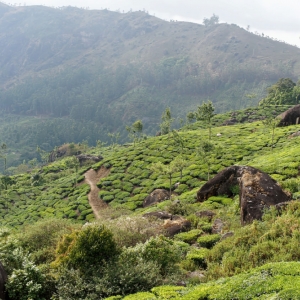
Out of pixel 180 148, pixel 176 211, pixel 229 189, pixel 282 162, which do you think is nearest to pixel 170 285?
pixel 176 211

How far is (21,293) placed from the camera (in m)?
12.2

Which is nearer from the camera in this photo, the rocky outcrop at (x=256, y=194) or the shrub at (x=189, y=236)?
the rocky outcrop at (x=256, y=194)

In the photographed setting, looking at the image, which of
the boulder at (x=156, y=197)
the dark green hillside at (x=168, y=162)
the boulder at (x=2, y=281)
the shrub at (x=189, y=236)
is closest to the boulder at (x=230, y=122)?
the dark green hillside at (x=168, y=162)

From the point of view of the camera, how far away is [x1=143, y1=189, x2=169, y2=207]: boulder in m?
33.9

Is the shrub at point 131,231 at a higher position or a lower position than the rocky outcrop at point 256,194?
lower

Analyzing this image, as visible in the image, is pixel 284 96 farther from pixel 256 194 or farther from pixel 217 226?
pixel 217 226

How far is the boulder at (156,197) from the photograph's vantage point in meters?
33.9

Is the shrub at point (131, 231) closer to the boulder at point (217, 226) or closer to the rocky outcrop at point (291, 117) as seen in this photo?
the boulder at point (217, 226)

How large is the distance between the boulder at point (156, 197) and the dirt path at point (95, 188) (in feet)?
18.2

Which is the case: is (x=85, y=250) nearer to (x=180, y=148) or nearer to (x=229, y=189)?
(x=229, y=189)

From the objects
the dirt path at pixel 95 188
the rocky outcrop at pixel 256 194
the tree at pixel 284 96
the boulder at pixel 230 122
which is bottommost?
the dirt path at pixel 95 188

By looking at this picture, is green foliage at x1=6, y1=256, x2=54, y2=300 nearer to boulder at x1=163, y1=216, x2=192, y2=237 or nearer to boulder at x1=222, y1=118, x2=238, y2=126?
boulder at x1=163, y1=216, x2=192, y2=237

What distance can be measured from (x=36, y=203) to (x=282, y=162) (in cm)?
3521

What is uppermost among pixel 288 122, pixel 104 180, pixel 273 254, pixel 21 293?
pixel 288 122
